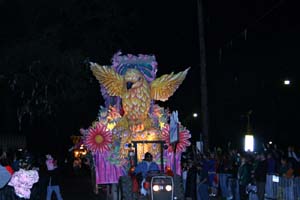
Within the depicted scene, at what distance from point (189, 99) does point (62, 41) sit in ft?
61.7

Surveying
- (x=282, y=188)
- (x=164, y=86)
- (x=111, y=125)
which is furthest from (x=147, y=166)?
(x=164, y=86)

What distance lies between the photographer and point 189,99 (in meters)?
43.3

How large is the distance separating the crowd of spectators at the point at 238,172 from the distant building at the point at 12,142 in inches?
521

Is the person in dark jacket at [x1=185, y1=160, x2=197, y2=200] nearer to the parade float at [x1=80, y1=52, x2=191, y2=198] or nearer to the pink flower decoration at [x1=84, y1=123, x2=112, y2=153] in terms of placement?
the parade float at [x1=80, y1=52, x2=191, y2=198]

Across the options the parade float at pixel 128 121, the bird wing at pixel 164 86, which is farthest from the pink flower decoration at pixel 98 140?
the bird wing at pixel 164 86

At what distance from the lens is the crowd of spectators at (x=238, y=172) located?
17.3m

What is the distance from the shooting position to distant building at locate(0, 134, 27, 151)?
31263mm

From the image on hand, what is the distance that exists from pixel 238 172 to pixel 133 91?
514 cm

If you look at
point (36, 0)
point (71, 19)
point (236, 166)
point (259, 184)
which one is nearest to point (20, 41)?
point (36, 0)

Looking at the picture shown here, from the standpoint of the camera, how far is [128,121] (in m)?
21.4

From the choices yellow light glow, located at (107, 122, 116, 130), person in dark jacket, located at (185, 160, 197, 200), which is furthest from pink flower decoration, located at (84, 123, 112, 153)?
person in dark jacket, located at (185, 160, 197, 200)

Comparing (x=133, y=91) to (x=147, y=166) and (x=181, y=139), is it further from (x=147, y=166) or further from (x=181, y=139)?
(x=147, y=166)

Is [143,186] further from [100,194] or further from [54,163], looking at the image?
[100,194]

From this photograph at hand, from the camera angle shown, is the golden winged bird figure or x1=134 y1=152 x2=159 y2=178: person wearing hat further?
the golden winged bird figure
